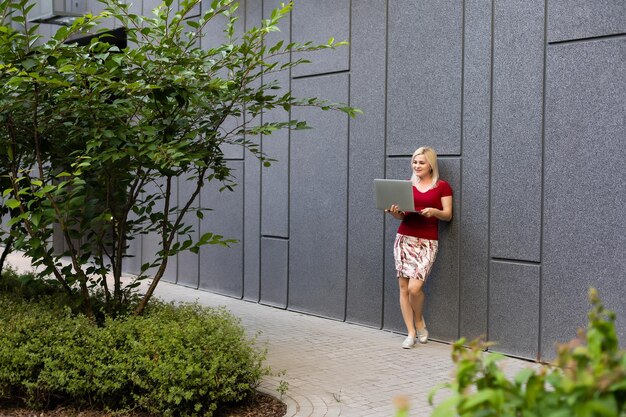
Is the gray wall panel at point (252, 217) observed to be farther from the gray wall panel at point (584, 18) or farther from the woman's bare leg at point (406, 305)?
the gray wall panel at point (584, 18)

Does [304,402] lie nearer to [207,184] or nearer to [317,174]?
[317,174]

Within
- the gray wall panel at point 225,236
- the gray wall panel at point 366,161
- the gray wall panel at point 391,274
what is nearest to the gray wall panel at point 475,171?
the gray wall panel at point 391,274

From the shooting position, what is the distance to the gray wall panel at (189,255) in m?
13.3

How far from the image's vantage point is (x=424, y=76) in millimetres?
9195

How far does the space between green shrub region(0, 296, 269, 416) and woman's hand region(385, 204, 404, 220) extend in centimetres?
247

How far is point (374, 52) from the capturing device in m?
9.85

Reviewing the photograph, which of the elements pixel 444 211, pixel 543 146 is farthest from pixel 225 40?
pixel 543 146

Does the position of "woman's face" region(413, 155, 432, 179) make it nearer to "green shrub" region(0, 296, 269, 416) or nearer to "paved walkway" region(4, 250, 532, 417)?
"paved walkway" region(4, 250, 532, 417)

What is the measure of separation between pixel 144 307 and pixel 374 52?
4.14m

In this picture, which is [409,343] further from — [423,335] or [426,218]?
[426,218]

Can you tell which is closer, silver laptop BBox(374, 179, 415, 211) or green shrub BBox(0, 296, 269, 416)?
green shrub BBox(0, 296, 269, 416)

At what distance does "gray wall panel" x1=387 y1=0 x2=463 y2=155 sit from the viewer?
884cm

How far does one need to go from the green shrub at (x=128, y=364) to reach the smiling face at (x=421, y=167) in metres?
2.84

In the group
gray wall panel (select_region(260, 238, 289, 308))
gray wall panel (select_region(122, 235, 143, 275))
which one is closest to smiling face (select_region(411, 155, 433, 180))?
gray wall panel (select_region(260, 238, 289, 308))
